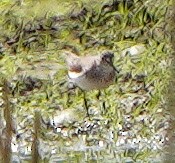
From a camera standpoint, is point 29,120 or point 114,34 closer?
point 29,120

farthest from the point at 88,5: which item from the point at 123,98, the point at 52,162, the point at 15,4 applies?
the point at 52,162

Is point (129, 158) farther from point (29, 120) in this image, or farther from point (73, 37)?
point (73, 37)

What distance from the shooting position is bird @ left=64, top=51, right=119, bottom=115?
1.54 meters

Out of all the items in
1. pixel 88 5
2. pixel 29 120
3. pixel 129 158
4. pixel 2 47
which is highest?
pixel 88 5

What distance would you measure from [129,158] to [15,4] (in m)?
0.65

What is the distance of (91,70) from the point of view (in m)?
1.54

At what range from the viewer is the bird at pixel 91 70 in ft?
5.05

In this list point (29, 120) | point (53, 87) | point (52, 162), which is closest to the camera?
point (52, 162)

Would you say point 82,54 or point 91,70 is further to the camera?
point 82,54

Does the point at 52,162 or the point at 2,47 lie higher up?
the point at 2,47

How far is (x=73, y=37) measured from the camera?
171cm

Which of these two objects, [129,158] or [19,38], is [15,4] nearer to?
[19,38]

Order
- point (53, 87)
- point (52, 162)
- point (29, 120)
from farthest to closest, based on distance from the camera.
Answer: point (53, 87)
point (29, 120)
point (52, 162)

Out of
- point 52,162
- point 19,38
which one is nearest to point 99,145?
point 52,162
